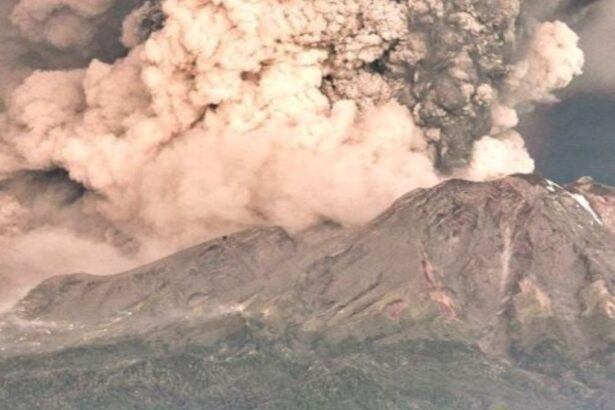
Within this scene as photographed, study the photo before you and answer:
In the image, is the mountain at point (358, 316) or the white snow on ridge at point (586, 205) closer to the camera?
the mountain at point (358, 316)

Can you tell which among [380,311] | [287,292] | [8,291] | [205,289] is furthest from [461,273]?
[8,291]

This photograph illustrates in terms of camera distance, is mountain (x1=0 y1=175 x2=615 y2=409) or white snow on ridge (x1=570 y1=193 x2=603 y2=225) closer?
mountain (x1=0 y1=175 x2=615 y2=409)

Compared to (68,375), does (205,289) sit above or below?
above

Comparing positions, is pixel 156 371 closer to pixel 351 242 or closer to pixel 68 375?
pixel 68 375

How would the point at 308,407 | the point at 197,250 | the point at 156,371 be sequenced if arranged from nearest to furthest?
the point at 308,407 → the point at 156,371 → the point at 197,250

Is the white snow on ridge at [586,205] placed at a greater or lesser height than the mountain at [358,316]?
greater

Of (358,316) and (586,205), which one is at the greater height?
(586,205)

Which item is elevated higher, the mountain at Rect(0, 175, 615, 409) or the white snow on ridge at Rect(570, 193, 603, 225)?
the white snow on ridge at Rect(570, 193, 603, 225)

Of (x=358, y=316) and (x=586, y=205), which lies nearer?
(x=358, y=316)
